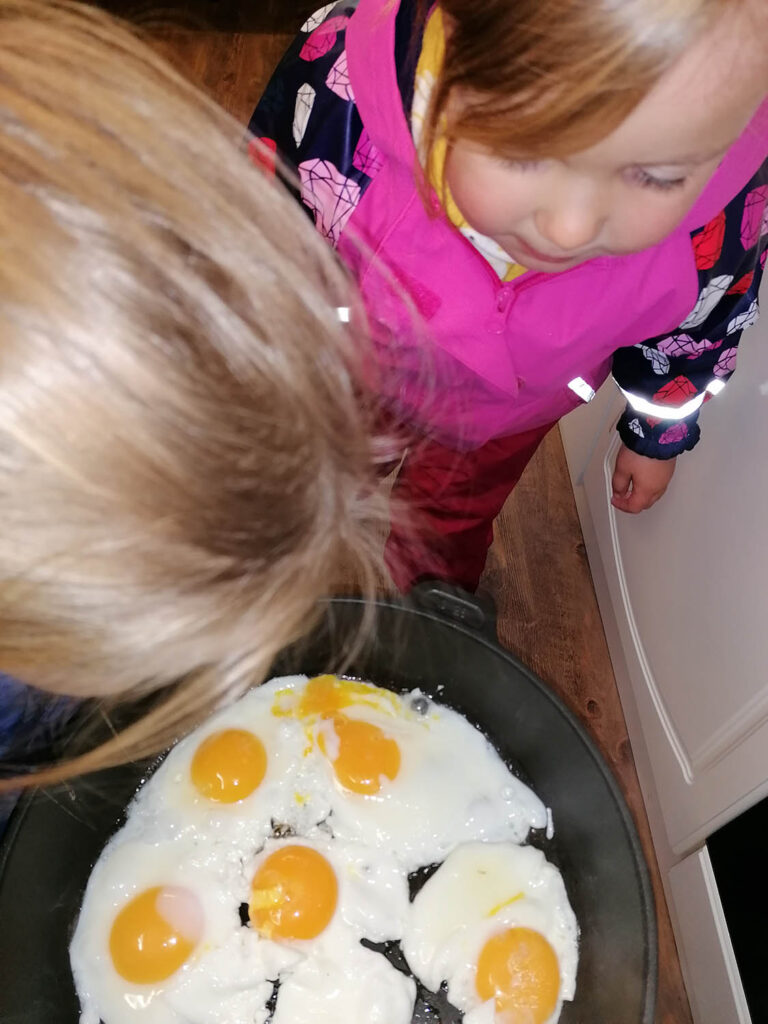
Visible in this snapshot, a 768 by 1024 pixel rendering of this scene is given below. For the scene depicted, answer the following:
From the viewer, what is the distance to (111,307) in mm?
357

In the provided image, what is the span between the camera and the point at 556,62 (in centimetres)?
44

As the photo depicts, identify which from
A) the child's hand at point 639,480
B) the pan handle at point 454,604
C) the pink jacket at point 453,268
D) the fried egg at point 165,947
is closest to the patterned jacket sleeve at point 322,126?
the pink jacket at point 453,268

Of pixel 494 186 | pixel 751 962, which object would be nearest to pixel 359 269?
pixel 494 186

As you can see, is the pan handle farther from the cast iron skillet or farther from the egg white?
the egg white

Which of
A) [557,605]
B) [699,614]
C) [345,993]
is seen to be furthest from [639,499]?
[345,993]

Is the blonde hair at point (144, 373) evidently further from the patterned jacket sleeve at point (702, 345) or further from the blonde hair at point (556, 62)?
the patterned jacket sleeve at point (702, 345)

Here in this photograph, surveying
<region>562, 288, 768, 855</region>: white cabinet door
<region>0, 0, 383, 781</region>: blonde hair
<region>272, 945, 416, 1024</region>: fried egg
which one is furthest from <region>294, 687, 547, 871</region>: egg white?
<region>0, 0, 383, 781</region>: blonde hair

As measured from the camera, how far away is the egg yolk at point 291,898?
38.6 inches

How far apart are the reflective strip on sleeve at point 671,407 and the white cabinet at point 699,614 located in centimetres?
5

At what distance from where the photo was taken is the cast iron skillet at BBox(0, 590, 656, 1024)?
33.9 inches

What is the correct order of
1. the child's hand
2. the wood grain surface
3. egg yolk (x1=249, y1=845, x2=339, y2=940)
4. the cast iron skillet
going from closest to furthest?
the cast iron skillet → egg yolk (x1=249, y1=845, x2=339, y2=940) → the child's hand → the wood grain surface

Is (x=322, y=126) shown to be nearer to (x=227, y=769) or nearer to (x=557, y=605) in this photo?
(x=227, y=769)

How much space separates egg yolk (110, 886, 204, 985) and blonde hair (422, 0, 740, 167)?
92 centimetres

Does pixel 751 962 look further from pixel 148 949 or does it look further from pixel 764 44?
pixel 764 44
